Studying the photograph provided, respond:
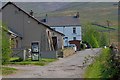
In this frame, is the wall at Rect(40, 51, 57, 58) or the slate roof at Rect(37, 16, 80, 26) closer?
the wall at Rect(40, 51, 57, 58)

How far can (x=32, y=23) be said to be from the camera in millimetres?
54750

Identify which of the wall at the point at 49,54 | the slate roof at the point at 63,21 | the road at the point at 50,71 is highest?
the slate roof at the point at 63,21

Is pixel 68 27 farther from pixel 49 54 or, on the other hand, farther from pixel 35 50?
pixel 35 50

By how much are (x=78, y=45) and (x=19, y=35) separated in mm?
32540

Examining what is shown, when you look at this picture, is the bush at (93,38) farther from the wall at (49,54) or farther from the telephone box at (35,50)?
the telephone box at (35,50)

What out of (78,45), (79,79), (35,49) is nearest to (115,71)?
(79,79)

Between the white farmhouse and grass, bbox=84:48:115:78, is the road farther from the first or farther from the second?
the white farmhouse

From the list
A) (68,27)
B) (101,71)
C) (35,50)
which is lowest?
(101,71)

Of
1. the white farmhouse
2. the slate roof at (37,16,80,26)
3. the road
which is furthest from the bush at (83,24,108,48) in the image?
the road

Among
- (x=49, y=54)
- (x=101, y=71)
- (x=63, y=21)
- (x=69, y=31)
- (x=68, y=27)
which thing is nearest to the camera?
(x=101, y=71)

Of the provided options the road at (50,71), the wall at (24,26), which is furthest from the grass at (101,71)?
the wall at (24,26)

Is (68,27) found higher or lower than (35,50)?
higher

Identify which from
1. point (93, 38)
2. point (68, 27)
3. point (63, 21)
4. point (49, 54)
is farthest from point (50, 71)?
point (93, 38)

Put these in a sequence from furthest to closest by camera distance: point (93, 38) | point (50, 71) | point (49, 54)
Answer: point (93, 38), point (49, 54), point (50, 71)
